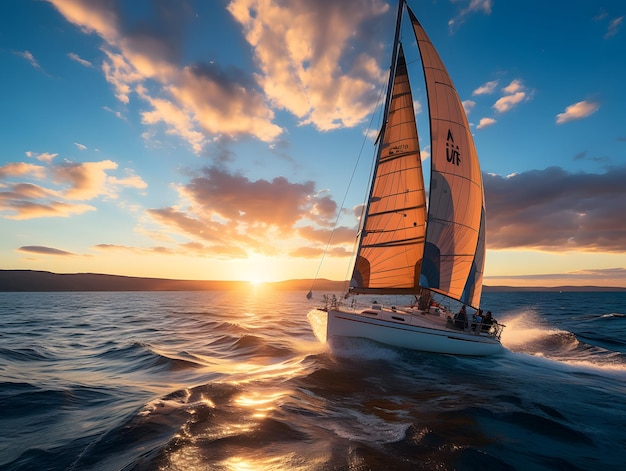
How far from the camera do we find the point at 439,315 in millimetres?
16453

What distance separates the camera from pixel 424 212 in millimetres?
16250

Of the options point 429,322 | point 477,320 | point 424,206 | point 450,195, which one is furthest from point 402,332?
point 450,195

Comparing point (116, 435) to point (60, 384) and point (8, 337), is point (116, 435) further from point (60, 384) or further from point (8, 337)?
point (8, 337)

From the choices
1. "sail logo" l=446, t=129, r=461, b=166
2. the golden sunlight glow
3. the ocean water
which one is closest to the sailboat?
"sail logo" l=446, t=129, r=461, b=166

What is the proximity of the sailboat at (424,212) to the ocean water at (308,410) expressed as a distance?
3438 mm

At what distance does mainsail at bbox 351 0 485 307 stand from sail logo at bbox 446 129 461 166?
0.17ft

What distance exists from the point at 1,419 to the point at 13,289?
228714mm

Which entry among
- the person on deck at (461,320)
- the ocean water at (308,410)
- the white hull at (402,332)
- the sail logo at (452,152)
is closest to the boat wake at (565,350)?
the ocean water at (308,410)

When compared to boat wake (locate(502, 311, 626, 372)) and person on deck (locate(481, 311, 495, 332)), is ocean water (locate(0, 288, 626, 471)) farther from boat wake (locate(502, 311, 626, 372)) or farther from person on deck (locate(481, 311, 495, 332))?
person on deck (locate(481, 311, 495, 332))

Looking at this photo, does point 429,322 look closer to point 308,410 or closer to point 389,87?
point 308,410

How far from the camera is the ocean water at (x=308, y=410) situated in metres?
5.37

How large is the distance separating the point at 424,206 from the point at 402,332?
271 inches

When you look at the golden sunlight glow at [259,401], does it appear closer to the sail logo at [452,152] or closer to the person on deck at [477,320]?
the person on deck at [477,320]

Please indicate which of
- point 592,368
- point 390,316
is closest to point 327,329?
point 390,316
